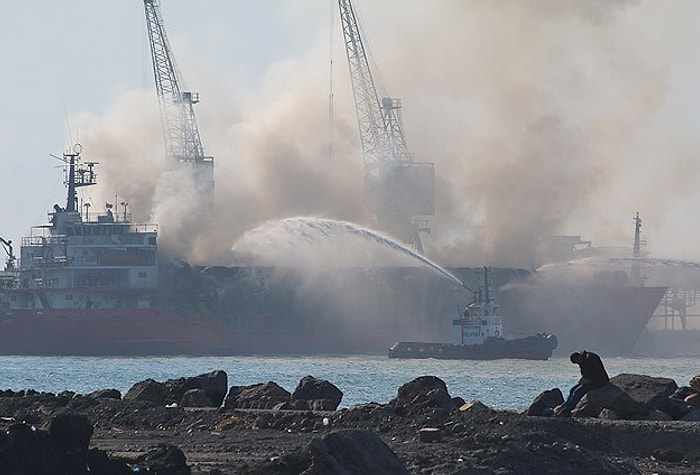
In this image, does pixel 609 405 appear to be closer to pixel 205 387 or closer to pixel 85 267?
pixel 205 387

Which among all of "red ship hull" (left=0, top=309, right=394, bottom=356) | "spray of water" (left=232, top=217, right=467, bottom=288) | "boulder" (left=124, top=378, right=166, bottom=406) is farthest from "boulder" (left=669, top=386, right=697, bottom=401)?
"spray of water" (left=232, top=217, right=467, bottom=288)

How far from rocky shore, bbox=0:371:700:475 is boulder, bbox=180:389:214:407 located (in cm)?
3

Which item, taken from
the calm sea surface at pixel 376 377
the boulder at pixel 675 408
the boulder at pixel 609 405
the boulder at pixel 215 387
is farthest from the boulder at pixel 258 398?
the calm sea surface at pixel 376 377

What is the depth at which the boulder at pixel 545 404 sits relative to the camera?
23.1 meters

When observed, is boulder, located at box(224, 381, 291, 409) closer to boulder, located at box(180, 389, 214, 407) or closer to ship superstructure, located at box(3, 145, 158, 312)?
boulder, located at box(180, 389, 214, 407)

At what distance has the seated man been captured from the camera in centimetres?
2202

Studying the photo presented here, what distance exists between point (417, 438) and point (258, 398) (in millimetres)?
7735

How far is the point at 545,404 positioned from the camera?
2359 centimetres

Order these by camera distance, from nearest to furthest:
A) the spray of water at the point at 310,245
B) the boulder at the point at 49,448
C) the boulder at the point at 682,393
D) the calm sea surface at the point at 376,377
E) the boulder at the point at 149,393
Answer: the boulder at the point at 49,448
the boulder at the point at 682,393
the boulder at the point at 149,393
the calm sea surface at the point at 376,377
the spray of water at the point at 310,245

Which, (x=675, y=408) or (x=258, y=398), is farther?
(x=258, y=398)

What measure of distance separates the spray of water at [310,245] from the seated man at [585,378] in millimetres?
115491

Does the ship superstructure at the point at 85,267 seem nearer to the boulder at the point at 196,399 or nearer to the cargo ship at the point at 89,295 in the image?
the cargo ship at the point at 89,295

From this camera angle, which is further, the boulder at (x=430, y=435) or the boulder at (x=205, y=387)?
the boulder at (x=205, y=387)

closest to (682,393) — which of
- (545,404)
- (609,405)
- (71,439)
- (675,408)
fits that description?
(675,408)
